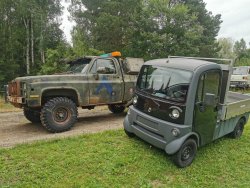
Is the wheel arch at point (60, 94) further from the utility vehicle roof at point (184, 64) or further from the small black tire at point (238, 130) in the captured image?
the small black tire at point (238, 130)

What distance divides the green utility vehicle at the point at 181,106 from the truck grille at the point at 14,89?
9.90 ft

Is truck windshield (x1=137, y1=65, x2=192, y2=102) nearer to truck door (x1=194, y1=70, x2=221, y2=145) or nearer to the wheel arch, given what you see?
truck door (x1=194, y1=70, x2=221, y2=145)

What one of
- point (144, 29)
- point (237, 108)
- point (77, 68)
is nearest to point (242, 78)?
point (144, 29)

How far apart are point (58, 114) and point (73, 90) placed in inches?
31.9

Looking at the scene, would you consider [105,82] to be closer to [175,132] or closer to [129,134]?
[129,134]

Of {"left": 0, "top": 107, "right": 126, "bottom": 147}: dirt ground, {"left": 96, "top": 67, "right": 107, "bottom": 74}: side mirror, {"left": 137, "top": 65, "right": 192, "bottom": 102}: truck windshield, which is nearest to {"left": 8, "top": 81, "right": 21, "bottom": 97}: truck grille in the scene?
{"left": 0, "top": 107, "right": 126, "bottom": 147}: dirt ground


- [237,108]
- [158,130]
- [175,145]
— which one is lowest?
[175,145]

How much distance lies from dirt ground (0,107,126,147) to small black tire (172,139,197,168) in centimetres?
270

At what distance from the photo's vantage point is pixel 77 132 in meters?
6.40

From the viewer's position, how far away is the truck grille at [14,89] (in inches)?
239

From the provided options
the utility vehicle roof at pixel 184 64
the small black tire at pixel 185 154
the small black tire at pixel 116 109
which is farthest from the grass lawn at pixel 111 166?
the small black tire at pixel 116 109

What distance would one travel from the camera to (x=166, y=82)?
15.8 feet

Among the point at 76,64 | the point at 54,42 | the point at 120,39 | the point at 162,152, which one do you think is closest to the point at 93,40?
the point at 120,39

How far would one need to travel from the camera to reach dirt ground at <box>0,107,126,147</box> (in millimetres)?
5871
